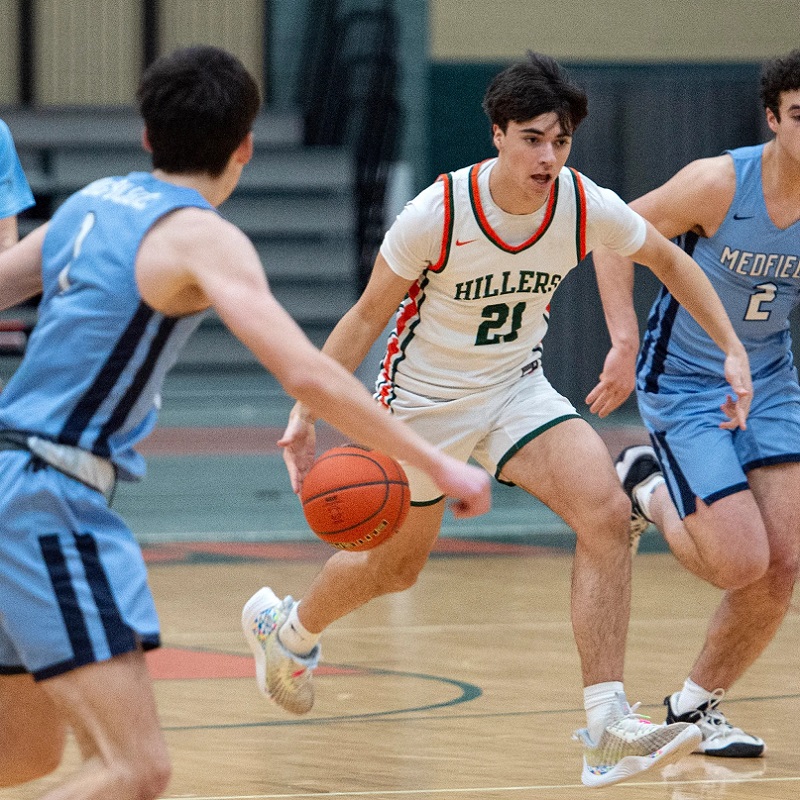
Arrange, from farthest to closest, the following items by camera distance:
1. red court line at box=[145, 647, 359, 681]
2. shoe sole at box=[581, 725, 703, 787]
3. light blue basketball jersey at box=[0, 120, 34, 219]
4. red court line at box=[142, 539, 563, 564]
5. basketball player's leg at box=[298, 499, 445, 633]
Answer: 1. red court line at box=[142, 539, 563, 564]
2. red court line at box=[145, 647, 359, 681]
3. light blue basketball jersey at box=[0, 120, 34, 219]
4. basketball player's leg at box=[298, 499, 445, 633]
5. shoe sole at box=[581, 725, 703, 787]

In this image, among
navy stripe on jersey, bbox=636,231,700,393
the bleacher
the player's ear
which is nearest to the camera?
the player's ear

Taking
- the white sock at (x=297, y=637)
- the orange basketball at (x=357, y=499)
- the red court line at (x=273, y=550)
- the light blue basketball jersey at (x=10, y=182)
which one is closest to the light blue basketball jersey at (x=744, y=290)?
the orange basketball at (x=357, y=499)

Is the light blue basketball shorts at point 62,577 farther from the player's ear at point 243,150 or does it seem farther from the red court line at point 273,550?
the red court line at point 273,550

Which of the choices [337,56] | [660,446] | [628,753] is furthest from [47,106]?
[628,753]

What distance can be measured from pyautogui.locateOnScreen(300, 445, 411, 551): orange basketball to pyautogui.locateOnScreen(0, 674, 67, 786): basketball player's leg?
4.06 feet

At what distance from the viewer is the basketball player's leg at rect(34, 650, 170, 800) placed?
113 inches

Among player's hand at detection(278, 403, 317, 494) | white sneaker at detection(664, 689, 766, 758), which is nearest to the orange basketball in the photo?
player's hand at detection(278, 403, 317, 494)

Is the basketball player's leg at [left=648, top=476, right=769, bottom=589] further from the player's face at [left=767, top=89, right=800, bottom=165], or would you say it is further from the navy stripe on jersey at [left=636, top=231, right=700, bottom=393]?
the player's face at [left=767, top=89, right=800, bottom=165]

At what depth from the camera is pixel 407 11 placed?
1535 cm

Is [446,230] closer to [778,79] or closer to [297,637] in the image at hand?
[778,79]

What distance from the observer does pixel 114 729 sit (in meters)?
2.89

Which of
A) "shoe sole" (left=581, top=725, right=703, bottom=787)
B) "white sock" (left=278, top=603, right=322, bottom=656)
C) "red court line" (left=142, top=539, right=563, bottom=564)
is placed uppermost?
"shoe sole" (left=581, top=725, right=703, bottom=787)

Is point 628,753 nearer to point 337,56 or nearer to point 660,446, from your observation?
point 660,446

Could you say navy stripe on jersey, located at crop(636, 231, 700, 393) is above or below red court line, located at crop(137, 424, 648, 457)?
above
